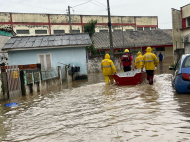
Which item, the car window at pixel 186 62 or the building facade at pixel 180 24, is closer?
the car window at pixel 186 62

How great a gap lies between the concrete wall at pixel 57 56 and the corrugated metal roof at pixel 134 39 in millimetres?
16190

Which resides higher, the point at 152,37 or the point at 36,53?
the point at 152,37

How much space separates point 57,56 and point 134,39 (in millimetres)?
22559

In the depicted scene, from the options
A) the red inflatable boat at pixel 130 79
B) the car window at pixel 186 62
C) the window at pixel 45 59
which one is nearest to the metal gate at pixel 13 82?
the red inflatable boat at pixel 130 79

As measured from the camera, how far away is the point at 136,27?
49.4 m

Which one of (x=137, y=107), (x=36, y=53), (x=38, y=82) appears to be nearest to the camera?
(x=137, y=107)

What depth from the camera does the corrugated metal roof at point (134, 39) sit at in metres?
36.9

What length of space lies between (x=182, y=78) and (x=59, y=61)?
12.8 meters

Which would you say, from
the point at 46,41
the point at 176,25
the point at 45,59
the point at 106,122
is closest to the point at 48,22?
the point at 176,25

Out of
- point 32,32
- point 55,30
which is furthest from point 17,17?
point 55,30

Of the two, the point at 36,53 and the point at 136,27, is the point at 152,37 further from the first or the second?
the point at 36,53

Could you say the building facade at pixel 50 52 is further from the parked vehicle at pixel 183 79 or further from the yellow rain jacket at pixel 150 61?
the parked vehicle at pixel 183 79

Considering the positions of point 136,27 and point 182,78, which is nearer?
point 182,78

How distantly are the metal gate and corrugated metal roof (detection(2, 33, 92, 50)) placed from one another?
286 inches
